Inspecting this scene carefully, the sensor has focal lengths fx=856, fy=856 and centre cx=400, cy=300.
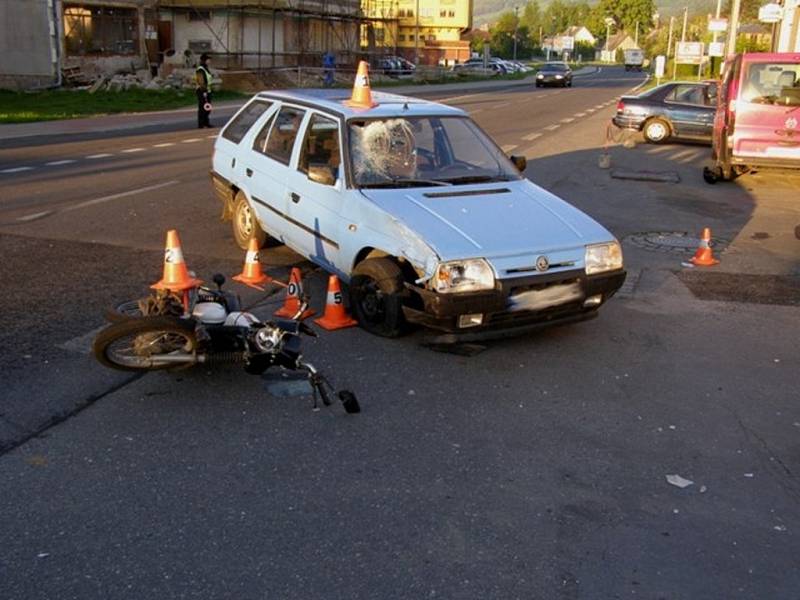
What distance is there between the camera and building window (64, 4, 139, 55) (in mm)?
36281

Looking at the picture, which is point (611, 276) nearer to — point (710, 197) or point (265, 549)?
point (265, 549)

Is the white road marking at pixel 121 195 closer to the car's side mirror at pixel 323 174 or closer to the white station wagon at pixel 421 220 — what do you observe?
the white station wagon at pixel 421 220

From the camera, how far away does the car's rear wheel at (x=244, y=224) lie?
320 inches

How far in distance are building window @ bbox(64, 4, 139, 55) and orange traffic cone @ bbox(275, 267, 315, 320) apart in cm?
3369

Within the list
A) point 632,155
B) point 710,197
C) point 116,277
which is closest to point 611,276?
point 116,277

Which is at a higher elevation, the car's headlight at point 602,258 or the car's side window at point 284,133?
the car's side window at point 284,133

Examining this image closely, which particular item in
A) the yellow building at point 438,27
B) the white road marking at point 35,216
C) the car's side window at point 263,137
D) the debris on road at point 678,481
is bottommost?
the debris on road at point 678,481

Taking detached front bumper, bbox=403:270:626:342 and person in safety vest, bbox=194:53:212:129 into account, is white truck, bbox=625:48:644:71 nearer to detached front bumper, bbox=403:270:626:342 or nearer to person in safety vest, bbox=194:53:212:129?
person in safety vest, bbox=194:53:212:129

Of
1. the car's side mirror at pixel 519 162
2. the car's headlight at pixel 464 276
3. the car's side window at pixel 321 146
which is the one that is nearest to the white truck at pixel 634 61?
the car's side mirror at pixel 519 162

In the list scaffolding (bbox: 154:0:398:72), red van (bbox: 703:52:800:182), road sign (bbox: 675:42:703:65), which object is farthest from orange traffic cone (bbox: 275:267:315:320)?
scaffolding (bbox: 154:0:398:72)

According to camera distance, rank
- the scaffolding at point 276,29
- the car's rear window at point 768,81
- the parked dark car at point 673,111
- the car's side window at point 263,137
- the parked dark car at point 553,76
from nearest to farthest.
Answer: the car's side window at point 263,137
the car's rear window at point 768,81
the parked dark car at point 673,111
the scaffolding at point 276,29
the parked dark car at point 553,76

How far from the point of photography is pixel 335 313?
6328 mm

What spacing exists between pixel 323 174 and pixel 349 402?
7.82ft

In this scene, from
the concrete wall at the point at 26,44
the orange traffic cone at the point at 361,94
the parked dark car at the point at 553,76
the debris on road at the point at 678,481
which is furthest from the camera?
the parked dark car at the point at 553,76
